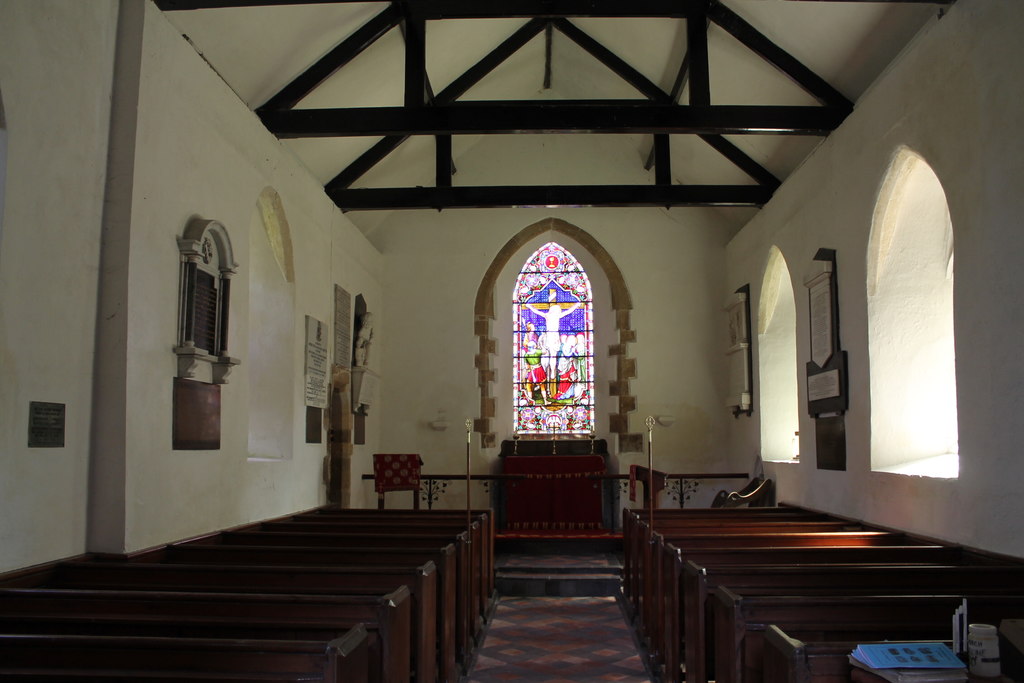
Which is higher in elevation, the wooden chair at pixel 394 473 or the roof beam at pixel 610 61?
the roof beam at pixel 610 61

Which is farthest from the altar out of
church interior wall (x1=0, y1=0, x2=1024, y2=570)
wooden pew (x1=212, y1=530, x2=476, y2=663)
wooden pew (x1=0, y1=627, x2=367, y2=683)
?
wooden pew (x1=0, y1=627, x2=367, y2=683)

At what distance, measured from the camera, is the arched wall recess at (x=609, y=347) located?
1016 centimetres

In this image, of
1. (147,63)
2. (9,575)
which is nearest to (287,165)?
(147,63)

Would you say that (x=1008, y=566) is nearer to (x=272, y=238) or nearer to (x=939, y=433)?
(x=939, y=433)

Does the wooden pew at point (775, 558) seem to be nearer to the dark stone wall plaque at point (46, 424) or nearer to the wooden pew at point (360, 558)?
the wooden pew at point (360, 558)

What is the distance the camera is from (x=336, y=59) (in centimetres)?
646

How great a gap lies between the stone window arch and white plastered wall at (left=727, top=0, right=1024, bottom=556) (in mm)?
4150

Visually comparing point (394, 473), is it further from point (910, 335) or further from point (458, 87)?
point (910, 335)

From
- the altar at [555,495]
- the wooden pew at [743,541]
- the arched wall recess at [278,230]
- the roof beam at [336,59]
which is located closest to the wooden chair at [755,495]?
the altar at [555,495]

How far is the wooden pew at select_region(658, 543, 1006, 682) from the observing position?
415 cm

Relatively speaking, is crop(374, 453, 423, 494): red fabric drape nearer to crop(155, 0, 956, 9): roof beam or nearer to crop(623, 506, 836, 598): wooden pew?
crop(623, 506, 836, 598): wooden pew

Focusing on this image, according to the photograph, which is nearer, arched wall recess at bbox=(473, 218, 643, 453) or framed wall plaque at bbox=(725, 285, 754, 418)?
framed wall plaque at bbox=(725, 285, 754, 418)

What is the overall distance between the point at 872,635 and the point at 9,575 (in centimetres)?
323

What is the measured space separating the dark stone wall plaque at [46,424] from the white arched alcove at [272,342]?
9.41 ft
